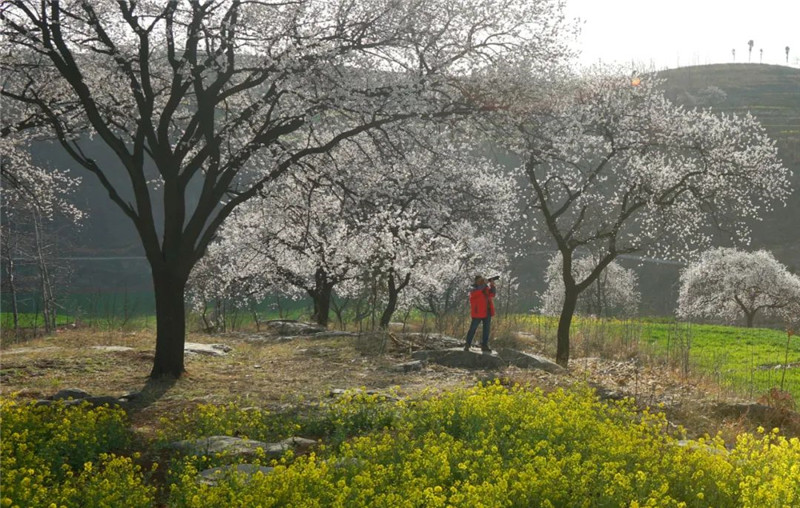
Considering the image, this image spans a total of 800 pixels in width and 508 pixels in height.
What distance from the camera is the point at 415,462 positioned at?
22.6 feet

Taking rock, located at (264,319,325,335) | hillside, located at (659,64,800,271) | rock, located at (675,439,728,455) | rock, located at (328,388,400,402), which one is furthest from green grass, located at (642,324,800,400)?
hillside, located at (659,64,800,271)

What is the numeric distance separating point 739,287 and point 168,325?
4837 cm

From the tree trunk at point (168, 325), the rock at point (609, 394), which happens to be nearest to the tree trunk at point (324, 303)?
the tree trunk at point (168, 325)

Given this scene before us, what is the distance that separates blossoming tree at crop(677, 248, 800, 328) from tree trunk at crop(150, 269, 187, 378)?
45.2 metres

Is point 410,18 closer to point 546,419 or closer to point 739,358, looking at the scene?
point 546,419

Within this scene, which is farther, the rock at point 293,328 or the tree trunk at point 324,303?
the tree trunk at point 324,303

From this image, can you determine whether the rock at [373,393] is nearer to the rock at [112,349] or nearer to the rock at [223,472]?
the rock at [223,472]

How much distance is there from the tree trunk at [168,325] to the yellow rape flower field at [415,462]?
4530mm

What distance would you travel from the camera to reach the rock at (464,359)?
16.5m

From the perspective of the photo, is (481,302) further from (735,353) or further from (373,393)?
(735,353)

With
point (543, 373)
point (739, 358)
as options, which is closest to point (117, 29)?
point (543, 373)

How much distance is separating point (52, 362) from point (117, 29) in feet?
24.3

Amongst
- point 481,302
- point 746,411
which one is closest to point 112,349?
point 481,302

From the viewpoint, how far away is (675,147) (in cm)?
2067
